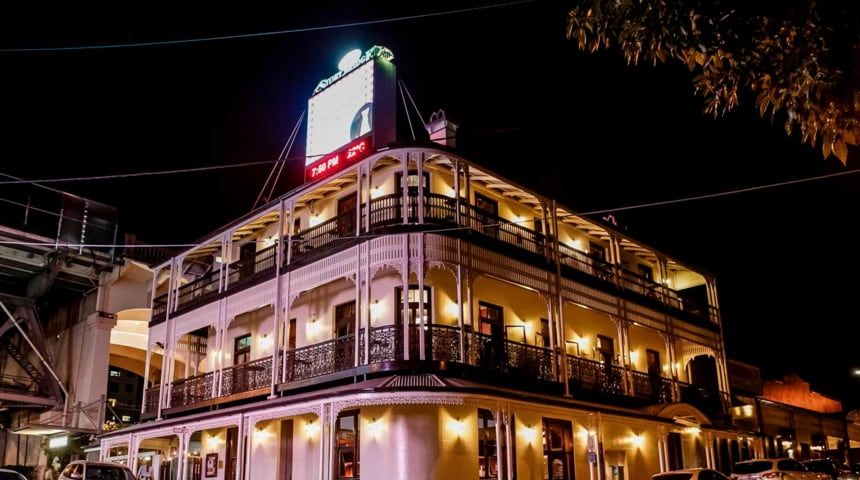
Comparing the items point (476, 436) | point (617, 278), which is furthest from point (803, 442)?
point (476, 436)

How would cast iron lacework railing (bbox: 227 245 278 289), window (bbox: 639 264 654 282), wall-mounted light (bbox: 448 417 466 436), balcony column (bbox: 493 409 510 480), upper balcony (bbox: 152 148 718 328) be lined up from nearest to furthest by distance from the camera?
balcony column (bbox: 493 409 510 480), wall-mounted light (bbox: 448 417 466 436), upper balcony (bbox: 152 148 718 328), cast iron lacework railing (bbox: 227 245 278 289), window (bbox: 639 264 654 282)

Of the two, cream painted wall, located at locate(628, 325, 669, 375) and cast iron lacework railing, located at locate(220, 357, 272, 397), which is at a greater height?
cream painted wall, located at locate(628, 325, 669, 375)

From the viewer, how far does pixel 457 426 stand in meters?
20.0

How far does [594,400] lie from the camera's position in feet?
78.2

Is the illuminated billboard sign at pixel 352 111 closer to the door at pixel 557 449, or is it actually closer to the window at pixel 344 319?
the window at pixel 344 319

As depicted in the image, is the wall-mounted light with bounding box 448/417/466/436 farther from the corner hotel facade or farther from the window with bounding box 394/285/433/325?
the window with bounding box 394/285/433/325

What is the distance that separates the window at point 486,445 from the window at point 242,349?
33.0 ft

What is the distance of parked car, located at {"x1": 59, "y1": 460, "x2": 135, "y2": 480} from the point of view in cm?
1940

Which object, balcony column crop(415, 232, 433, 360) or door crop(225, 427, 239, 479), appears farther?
door crop(225, 427, 239, 479)

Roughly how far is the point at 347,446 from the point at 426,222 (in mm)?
6864

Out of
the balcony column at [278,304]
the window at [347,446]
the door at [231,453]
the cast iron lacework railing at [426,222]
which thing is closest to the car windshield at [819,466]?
the cast iron lacework railing at [426,222]

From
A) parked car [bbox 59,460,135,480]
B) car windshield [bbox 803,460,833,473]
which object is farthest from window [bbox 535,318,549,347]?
parked car [bbox 59,460,135,480]

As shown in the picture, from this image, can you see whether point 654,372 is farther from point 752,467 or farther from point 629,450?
point 752,467

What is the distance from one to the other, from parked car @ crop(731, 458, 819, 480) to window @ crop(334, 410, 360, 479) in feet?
37.4
